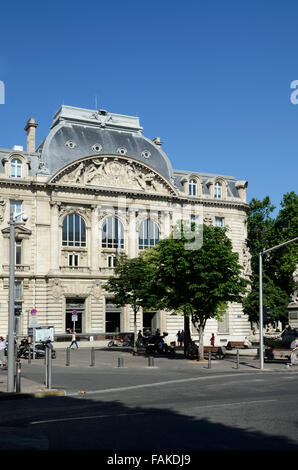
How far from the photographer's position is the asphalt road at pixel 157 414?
11.2m

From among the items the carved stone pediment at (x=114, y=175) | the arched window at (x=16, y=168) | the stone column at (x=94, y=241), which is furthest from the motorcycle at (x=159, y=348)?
the arched window at (x=16, y=168)

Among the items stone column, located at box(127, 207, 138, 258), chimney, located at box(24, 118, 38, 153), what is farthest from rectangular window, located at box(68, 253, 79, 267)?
chimney, located at box(24, 118, 38, 153)

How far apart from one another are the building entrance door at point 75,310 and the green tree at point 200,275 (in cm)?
2238

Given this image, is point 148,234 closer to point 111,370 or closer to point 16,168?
point 16,168

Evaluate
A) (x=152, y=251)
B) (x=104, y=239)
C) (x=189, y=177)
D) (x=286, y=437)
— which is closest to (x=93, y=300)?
(x=104, y=239)

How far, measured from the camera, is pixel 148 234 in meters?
64.6

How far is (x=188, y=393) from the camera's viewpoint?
20.8 meters

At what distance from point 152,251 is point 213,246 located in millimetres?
16398

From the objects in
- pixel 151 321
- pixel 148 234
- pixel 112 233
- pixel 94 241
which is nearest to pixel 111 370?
pixel 94 241

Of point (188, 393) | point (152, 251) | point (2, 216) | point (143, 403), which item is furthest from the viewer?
point (2, 216)

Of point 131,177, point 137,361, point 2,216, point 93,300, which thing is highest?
point 131,177

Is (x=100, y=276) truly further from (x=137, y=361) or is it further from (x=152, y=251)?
(x=137, y=361)

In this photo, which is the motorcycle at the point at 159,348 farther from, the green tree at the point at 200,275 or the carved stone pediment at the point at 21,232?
the carved stone pediment at the point at 21,232

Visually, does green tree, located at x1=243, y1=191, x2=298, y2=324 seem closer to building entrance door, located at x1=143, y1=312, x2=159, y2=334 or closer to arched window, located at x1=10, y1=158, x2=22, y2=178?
building entrance door, located at x1=143, y1=312, x2=159, y2=334
